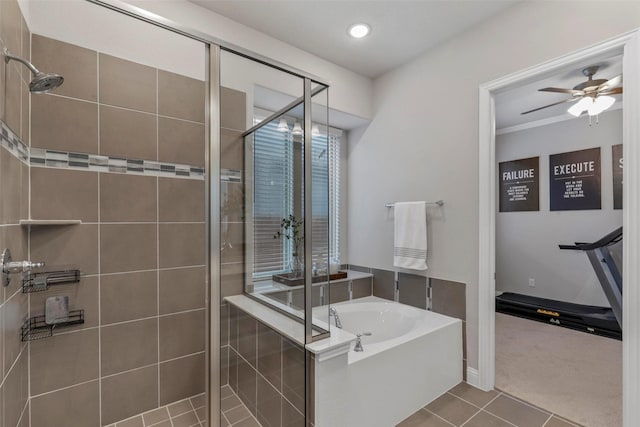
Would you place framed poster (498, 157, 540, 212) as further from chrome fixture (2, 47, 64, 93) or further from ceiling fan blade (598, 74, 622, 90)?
chrome fixture (2, 47, 64, 93)

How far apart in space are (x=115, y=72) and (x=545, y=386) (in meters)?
3.66

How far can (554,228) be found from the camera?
4.00 metres

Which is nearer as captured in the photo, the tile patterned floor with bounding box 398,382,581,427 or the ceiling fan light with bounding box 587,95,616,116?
the tile patterned floor with bounding box 398,382,581,427

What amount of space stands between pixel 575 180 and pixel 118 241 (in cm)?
503

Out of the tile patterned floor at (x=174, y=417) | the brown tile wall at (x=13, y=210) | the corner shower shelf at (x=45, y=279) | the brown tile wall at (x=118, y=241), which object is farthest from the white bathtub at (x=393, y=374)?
A: the corner shower shelf at (x=45, y=279)

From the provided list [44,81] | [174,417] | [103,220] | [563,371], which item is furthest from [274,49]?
[563,371]

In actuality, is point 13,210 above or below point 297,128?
below

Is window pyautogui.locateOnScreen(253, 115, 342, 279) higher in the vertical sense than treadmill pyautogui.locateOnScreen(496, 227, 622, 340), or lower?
higher

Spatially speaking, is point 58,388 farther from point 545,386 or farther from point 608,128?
point 608,128

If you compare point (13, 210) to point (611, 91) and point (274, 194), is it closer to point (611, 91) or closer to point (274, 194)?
point (274, 194)

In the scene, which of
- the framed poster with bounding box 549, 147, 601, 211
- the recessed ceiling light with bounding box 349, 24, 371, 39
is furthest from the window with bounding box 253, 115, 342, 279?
the framed poster with bounding box 549, 147, 601, 211

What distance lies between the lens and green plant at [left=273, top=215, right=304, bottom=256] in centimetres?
157

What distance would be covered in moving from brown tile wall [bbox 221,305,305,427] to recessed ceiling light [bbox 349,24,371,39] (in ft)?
7.22

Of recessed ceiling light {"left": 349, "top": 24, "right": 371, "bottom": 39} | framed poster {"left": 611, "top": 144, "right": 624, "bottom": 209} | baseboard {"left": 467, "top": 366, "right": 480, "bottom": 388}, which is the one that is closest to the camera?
baseboard {"left": 467, "top": 366, "right": 480, "bottom": 388}
